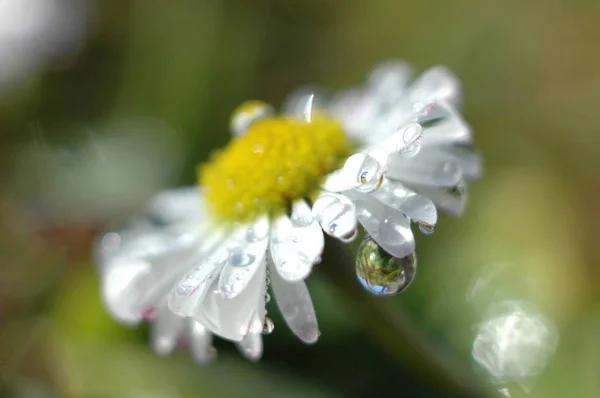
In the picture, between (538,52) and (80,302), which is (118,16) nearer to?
(80,302)

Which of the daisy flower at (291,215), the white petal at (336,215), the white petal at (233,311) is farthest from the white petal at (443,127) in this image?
the white petal at (233,311)

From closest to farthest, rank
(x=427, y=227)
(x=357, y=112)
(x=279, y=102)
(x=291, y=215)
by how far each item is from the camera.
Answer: (x=427, y=227)
(x=291, y=215)
(x=357, y=112)
(x=279, y=102)

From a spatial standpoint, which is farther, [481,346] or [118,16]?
[118,16]

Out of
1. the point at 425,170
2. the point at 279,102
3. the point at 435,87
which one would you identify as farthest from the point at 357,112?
the point at 279,102

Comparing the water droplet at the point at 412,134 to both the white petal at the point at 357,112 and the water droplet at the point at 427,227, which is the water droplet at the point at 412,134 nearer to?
the water droplet at the point at 427,227

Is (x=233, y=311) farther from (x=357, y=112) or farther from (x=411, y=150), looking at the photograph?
(x=357, y=112)

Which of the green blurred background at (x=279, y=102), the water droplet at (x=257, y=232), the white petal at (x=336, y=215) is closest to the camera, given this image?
the white petal at (x=336, y=215)

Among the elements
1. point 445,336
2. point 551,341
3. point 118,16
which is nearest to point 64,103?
point 118,16
